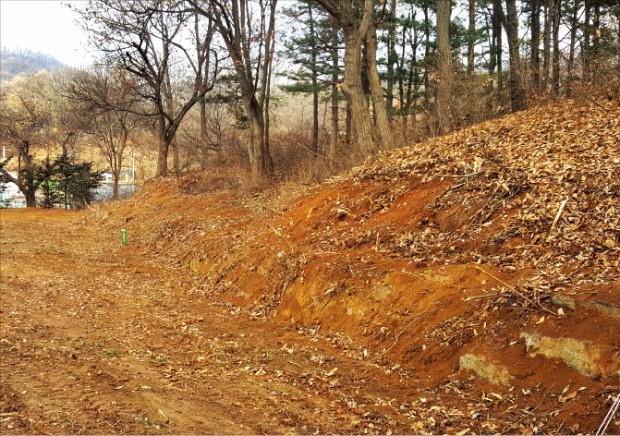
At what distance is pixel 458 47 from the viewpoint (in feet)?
80.0

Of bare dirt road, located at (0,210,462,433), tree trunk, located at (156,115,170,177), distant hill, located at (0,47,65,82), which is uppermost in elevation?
distant hill, located at (0,47,65,82)

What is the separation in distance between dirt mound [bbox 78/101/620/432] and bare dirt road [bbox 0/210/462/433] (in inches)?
19.0

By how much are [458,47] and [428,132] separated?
11543 mm

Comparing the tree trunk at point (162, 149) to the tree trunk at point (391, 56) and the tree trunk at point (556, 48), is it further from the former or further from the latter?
the tree trunk at point (556, 48)

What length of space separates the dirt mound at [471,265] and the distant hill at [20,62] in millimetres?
111470

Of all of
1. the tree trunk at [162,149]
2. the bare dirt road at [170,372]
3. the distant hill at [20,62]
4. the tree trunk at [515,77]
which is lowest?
the bare dirt road at [170,372]

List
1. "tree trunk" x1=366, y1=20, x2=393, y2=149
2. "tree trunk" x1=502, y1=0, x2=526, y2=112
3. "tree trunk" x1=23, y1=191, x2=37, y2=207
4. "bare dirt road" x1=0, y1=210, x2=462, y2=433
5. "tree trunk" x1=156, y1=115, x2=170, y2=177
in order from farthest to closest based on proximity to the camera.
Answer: "tree trunk" x1=23, y1=191, x2=37, y2=207
"tree trunk" x1=156, y1=115, x2=170, y2=177
"tree trunk" x1=502, y1=0, x2=526, y2=112
"tree trunk" x1=366, y1=20, x2=393, y2=149
"bare dirt road" x1=0, y1=210, x2=462, y2=433

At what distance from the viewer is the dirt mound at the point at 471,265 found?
4.91 m

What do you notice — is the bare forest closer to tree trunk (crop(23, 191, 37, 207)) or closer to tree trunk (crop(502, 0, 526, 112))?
tree trunk (crop(502, 0, 526, 112))

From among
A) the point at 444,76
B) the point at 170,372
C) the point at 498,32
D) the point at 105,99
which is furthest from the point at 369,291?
the point at 105,99

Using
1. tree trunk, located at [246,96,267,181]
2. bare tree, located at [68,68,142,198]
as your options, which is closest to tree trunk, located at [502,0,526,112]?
tree trunk, located at [246,96,267,181]

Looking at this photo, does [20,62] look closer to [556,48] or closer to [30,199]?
[30,199]

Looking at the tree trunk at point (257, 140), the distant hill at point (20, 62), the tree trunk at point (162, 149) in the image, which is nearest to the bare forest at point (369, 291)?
the tree trunk at point (257, 140)

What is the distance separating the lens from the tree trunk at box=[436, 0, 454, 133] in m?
14.2
